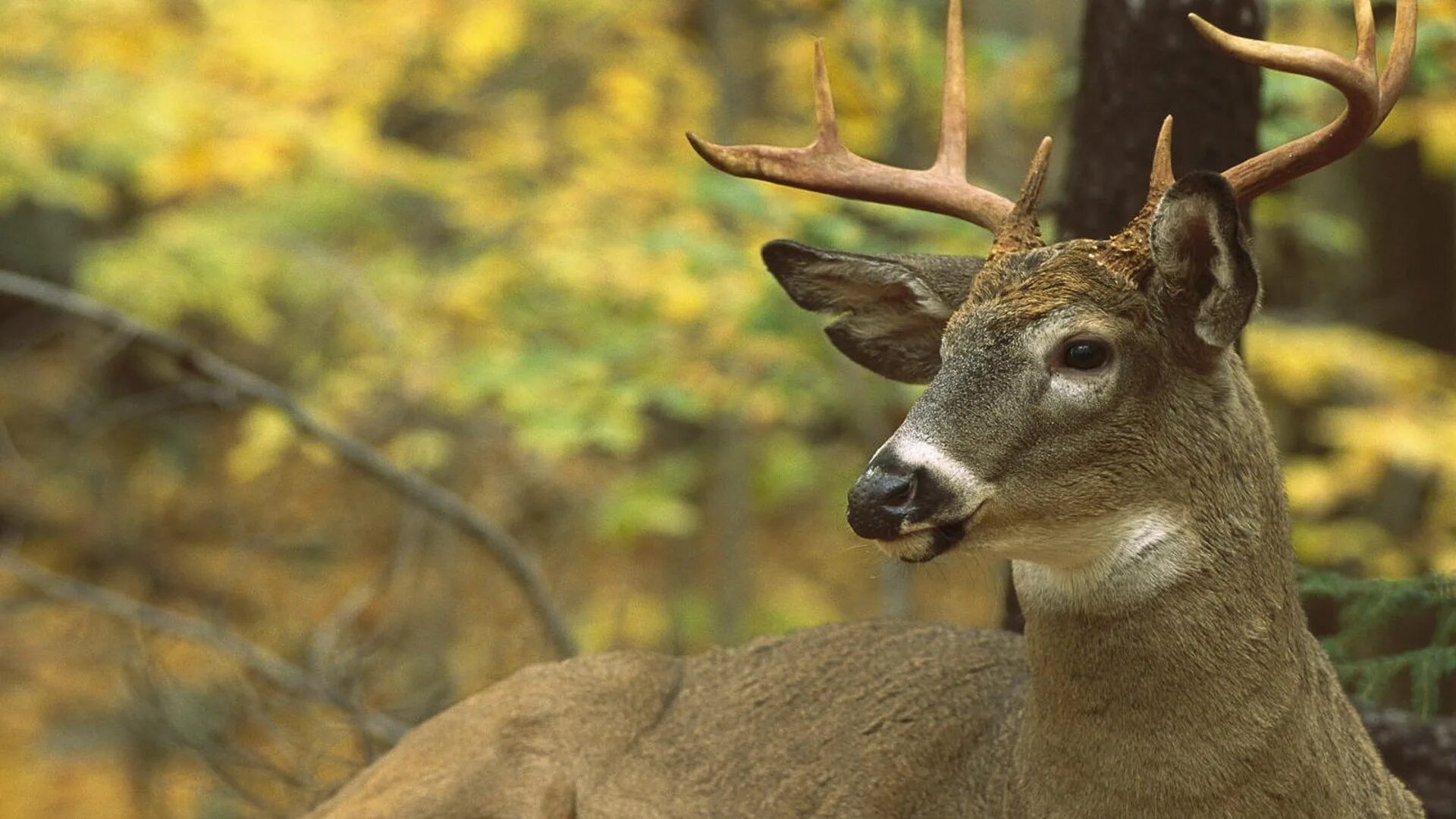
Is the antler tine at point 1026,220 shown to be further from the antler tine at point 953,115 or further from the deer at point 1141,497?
the antler tine at point 953,115

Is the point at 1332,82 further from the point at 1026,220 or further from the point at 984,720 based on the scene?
the point at 984,720

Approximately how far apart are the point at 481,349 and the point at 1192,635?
236 inches

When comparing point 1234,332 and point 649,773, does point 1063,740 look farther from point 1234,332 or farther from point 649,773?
point 649,773

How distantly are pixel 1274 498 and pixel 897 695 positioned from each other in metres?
1.12

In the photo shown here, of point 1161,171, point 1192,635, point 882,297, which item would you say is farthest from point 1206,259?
point 882,297

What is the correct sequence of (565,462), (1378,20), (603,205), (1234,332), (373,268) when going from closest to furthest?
(1234,332)
(1378,20)
(603,205)
(373,268)
(565,462)

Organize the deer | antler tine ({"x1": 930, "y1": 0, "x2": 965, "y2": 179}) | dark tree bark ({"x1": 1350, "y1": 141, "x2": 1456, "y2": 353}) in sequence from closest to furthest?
the deer
antler tine ({"x1": 930, "y1": 0, "x2": 965, "y2": 179})
dark tree bark ({"x1": 1350, "y1": 141, "x2": 1456, "y2": 353})

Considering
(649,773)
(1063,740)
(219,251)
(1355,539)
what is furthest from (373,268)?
(1063,740)

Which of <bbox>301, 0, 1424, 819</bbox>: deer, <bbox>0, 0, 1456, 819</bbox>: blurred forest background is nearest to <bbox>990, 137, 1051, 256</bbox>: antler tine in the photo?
<bbox>301, 0, 1424, 819</bbox>: deer

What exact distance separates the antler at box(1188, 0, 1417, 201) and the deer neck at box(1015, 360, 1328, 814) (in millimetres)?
408

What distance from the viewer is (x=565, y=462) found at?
40.6 feet

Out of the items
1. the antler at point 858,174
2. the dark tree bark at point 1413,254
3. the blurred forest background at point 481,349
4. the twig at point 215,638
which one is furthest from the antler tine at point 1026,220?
the dark tree bark at point 1413,254

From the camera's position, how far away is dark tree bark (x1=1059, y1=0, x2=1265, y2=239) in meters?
4.61

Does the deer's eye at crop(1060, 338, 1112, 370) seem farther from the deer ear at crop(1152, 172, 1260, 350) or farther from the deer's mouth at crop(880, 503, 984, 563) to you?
the deer's mouth at crop(880, 503, 984, 563)
